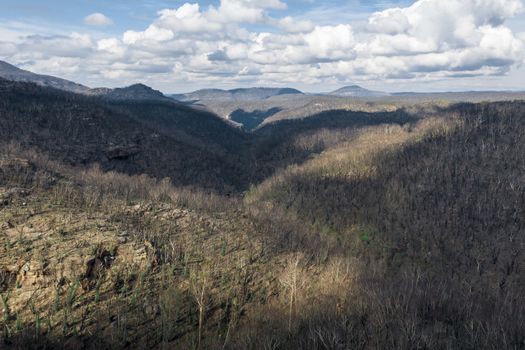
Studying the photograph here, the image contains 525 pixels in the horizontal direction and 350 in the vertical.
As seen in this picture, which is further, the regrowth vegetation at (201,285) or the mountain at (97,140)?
the mountain at (97,140)

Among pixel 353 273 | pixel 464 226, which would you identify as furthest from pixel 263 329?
pixel 464 226

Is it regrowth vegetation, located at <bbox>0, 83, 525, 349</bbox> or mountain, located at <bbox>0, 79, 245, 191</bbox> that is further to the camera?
mountain, located at <bbox>0, 79, 245, 191</bbox>

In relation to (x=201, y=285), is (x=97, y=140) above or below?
above

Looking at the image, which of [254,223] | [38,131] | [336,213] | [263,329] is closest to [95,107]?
[38,131]

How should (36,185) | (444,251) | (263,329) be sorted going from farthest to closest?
(444,251)
(36,185)
(263,329)

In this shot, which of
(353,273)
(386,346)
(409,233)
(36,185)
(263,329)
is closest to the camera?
(386,346)

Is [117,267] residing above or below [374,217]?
above

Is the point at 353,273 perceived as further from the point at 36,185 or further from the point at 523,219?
the point at 523,219

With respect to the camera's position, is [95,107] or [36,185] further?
[95,107]

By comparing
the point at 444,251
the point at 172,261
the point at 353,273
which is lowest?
the point at 444,251

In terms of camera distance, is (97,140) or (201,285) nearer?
(201,285)

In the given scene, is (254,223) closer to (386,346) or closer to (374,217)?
(386,346)
